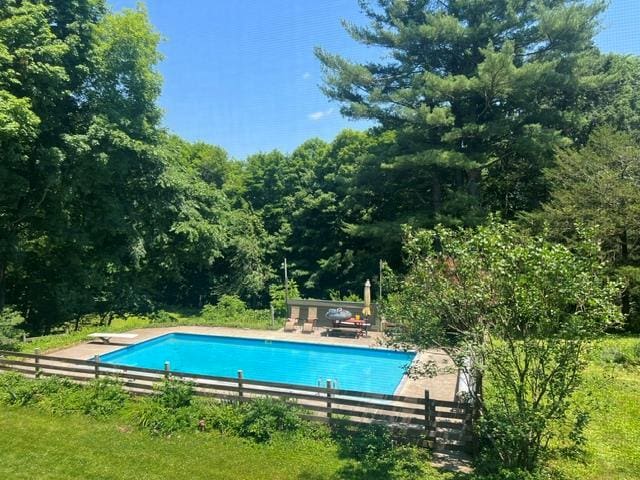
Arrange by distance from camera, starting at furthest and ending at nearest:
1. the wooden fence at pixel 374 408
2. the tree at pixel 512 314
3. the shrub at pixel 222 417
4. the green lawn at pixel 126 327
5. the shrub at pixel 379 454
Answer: the green lawn at pixel 126 327, the shrub at pixel 222 417, the wooden fence at pixel 374 408, the shrub at pixel 379 454, the tree at pixel 512 314

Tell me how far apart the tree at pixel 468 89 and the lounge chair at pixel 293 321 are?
21.2 feet

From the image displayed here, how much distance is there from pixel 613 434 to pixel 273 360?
32.4 feet

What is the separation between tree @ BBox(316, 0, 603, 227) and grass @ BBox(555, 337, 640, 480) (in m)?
7.98

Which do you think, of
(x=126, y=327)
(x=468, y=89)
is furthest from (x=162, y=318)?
(x=468, y=89)

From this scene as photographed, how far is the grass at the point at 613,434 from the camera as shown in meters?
6.00

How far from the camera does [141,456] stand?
669cm

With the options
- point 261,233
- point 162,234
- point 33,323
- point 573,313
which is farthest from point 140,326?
point 573,313

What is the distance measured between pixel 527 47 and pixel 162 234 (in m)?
18.3

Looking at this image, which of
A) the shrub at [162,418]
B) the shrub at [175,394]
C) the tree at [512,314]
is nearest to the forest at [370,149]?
the shrub at [175,394]

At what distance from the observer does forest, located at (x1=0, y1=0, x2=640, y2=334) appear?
14.9 meters

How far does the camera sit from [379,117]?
19.8 metres

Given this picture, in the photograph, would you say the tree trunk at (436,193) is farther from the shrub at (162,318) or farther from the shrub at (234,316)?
the shrub at (162,318)

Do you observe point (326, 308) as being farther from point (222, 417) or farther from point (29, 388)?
point (29, 388)

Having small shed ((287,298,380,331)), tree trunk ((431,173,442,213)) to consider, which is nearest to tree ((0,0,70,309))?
small shed ((287,298,380,331))
